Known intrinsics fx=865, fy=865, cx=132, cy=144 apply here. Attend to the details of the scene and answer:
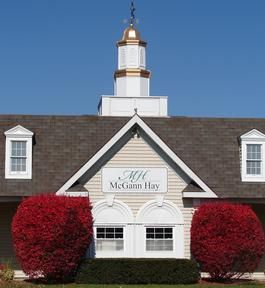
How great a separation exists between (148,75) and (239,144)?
9479 mm

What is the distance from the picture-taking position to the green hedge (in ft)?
105

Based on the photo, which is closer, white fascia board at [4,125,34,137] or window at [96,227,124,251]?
window at [96,227,124,251]

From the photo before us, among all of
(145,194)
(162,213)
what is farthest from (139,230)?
(145,194)

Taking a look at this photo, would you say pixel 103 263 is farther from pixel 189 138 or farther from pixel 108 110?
pixel 108 110

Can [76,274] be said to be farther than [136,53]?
No

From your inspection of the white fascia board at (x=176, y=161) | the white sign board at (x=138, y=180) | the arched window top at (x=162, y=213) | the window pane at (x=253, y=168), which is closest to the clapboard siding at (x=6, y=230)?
the white sign board at (x=138, y=180)

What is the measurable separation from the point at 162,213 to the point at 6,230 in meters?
6.42

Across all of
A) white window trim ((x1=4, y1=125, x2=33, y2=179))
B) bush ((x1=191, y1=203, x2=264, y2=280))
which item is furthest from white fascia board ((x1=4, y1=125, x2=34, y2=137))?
bush ((x1=191, y1=203, x2=264, y2=280))

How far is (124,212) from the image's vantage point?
114 ft

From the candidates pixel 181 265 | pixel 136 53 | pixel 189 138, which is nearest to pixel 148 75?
pixel 136 53

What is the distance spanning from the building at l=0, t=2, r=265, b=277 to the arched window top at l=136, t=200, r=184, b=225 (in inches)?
1.6

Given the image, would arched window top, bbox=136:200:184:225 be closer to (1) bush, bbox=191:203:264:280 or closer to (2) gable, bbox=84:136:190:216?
(2) gable, bbox=84:136:190:216

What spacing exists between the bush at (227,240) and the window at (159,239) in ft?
5.09

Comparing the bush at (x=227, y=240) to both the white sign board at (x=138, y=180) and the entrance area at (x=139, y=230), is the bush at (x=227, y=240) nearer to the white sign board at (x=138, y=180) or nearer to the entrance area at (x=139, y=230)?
the entrance area at (x=139, y=230)
